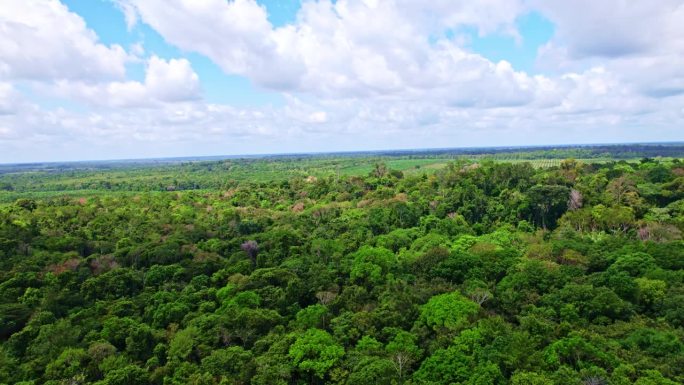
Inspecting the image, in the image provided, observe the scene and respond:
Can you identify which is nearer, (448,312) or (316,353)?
(316,353)

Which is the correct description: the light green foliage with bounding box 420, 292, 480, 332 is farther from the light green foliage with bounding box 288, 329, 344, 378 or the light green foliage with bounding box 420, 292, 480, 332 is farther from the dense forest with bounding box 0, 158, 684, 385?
the light green foliage with bounding box 288, 329, 344, 378

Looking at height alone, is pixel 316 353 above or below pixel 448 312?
below

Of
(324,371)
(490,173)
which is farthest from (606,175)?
(324,371)

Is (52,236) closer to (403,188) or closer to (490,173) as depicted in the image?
(403,188)

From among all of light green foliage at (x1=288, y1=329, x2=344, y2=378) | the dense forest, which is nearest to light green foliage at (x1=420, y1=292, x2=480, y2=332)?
the dense forest

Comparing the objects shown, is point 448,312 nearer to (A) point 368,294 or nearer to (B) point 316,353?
(A) point 368,294

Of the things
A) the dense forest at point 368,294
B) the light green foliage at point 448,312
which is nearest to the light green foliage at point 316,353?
the dense forest at point 368,294

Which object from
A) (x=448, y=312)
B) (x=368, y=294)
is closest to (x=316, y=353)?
(x=448, y=312)

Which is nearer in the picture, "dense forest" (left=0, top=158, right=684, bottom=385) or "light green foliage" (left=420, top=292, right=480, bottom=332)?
"dense forest" (left=0, top=158, right=684, bottom=385)

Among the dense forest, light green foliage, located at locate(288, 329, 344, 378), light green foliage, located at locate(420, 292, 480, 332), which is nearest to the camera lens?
the dense forest
